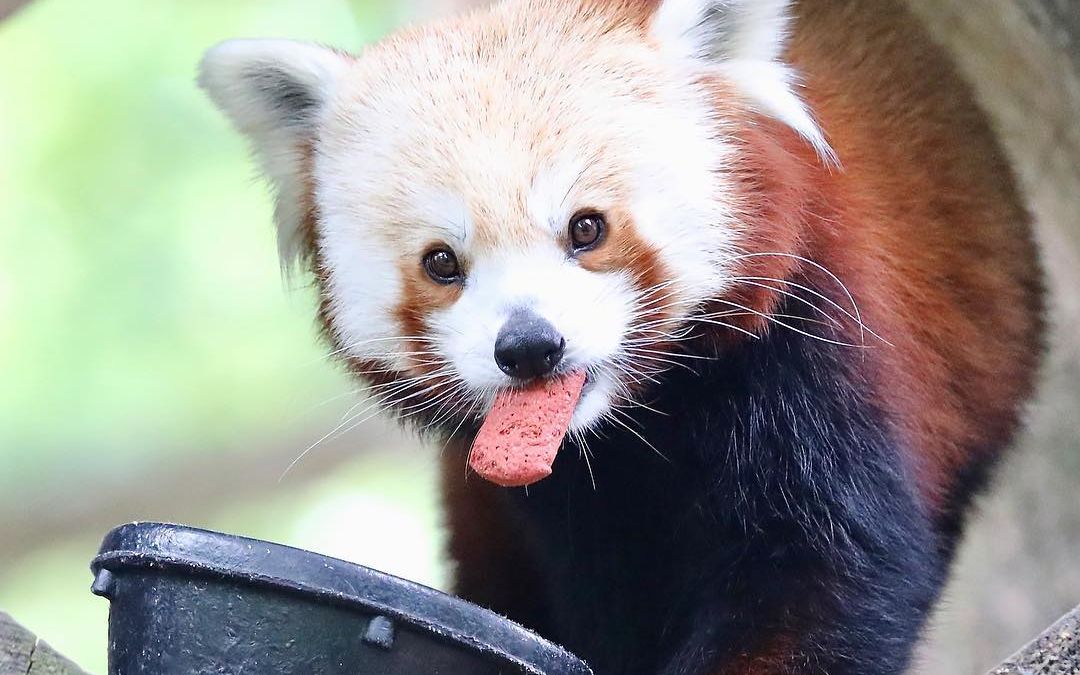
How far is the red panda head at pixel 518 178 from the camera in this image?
2.61m

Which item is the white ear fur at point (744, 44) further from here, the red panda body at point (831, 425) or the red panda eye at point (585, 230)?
the red panda eye at point (585, 230)

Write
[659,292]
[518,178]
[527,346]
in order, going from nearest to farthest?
[527,346]
[518,178]
[659,292]

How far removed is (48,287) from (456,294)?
4079mm

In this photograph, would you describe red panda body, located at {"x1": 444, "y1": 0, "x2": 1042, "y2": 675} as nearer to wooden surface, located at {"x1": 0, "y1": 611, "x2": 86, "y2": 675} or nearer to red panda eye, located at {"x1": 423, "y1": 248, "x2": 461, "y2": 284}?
red panda eye, located at {"x1": 423, "y1": 248, "x2": 461, "y2": 284}

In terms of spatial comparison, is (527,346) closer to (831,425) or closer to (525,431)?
(525,431)

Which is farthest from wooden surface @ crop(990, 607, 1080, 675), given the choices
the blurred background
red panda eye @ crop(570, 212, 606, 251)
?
the blurred background

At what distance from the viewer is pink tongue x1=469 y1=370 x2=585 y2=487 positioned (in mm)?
2445

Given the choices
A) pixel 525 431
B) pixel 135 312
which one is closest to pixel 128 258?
pixel 135 312

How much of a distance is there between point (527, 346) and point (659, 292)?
42 centimetres

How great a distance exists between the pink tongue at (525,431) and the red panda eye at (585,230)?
26 cm

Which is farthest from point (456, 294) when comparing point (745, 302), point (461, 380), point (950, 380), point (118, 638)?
point (950, 380)

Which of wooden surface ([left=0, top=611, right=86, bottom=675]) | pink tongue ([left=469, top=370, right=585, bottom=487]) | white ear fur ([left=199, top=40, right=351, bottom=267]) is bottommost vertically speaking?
pink tongue ([left=469, top=370, right=585, bottom=487])

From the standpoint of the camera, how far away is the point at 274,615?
2.00m

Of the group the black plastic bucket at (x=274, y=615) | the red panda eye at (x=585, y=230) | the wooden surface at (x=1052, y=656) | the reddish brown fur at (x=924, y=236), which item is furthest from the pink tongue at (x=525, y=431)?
the wooden surface at (x=1052, y=656)
